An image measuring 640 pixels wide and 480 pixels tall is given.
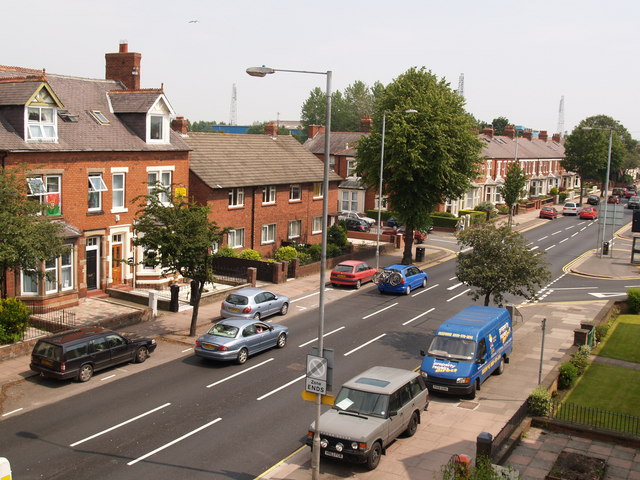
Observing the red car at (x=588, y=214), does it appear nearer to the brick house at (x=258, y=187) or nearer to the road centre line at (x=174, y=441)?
the brick house at (x=258, y=187)

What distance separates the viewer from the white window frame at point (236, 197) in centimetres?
4353

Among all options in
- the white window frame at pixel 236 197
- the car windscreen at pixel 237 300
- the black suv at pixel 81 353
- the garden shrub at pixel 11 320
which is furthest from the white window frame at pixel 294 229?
the garden shrub at pixel 11 320

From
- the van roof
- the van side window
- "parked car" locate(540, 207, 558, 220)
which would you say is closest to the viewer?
the van side window

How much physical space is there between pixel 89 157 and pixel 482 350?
849 inches

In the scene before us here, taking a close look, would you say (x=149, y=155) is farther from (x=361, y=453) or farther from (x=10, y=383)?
(x=361, y=453)

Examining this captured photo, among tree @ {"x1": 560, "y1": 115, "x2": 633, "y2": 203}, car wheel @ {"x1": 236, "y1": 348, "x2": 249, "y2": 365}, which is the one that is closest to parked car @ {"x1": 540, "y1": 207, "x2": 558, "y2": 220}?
tree @ {"x1": 560, "y1": 115, "x2": 633, "y2": 203}

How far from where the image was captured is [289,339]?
96.0 feet

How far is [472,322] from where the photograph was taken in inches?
968

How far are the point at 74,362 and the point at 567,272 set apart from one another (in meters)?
36.8

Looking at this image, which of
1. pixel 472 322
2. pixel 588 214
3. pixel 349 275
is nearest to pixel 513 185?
pixel 588 214

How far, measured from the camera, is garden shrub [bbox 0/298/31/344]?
1017 inches

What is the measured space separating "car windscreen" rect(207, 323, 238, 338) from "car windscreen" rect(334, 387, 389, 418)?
27.0 feet

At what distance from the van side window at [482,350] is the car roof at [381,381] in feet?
13.4

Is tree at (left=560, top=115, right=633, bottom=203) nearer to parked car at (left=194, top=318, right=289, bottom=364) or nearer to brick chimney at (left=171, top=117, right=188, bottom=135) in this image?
brick chimney at (left=171, top=117, right=188, bottom=135)
